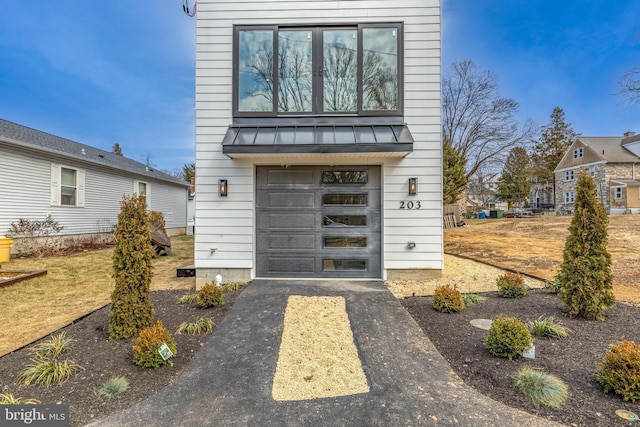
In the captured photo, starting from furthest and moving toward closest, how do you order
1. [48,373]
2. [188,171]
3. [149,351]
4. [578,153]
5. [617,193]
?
[188,171]
[578,153]
[617,193]
[149,351]
[48,373]

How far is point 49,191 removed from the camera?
11.5 m

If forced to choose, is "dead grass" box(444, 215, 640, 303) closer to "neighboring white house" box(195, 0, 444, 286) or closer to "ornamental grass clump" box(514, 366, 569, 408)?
"neighboring white house" box(195, 0, 444, 286)

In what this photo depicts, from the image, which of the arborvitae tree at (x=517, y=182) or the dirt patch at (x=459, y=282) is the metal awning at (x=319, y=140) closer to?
the dirt patch at (x=459, y=282)

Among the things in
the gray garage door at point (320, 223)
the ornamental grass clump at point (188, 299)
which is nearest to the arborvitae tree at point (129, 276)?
the ornamental grass clump at point (188, 299)

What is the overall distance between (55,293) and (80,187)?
8.63 metres

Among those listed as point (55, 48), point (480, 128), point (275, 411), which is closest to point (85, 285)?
point (275, 411)

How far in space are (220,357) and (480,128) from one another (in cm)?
2972

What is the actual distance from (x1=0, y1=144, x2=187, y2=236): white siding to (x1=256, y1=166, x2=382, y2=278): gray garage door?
10070mm

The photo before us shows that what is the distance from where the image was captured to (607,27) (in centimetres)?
1480

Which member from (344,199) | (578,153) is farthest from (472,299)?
(578,153)

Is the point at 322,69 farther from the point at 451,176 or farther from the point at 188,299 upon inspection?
the point at 451,176

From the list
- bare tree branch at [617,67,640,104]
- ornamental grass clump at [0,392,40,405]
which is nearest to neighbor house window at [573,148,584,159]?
bare tree branch at [617,67,640,104]

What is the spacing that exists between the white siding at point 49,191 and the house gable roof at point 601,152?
37141 millimetres

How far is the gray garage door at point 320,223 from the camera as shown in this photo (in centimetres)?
622
